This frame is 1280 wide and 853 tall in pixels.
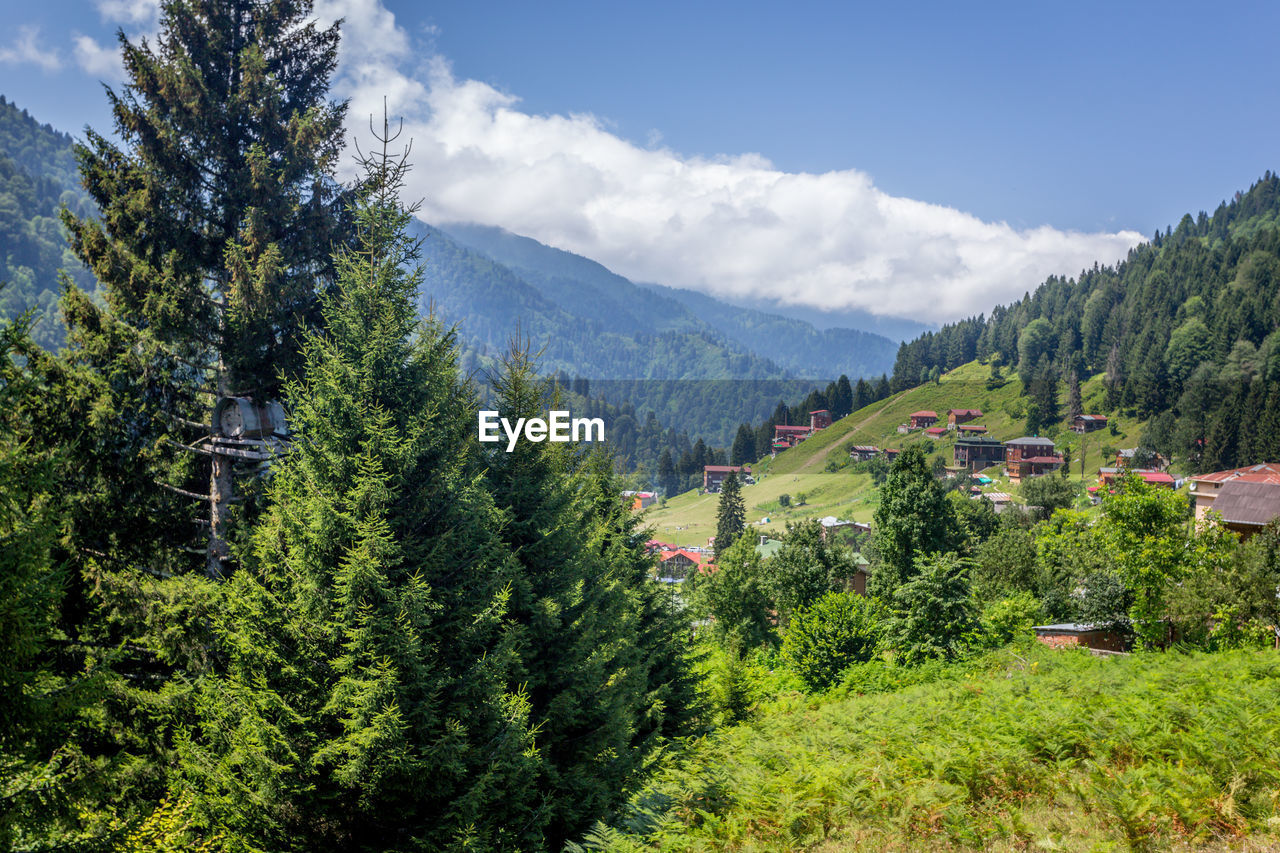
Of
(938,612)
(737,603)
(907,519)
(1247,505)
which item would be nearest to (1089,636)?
(938,612)

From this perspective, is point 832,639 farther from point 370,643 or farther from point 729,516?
point 729,516

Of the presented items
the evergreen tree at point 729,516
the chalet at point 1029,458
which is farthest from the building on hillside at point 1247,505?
the chalet at point 1029,458

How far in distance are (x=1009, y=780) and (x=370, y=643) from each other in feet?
29.8

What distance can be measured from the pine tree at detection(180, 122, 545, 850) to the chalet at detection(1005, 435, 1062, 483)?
155510 mm

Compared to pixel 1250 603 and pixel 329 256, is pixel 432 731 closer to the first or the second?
pixel 329 256

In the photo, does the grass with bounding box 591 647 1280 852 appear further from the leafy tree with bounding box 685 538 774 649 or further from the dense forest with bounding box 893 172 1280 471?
the dense forest with bounding box 893 172 1280 471

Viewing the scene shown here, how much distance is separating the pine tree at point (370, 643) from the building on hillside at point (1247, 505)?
143 feet

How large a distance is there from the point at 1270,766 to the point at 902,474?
3464 centimetres

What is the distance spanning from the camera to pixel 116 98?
1579cm

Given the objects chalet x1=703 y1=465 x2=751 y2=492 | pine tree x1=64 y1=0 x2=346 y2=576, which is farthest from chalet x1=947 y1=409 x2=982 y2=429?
pine tree x1=64 y1=0 x2=346 y2=576

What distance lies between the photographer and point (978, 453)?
160 m

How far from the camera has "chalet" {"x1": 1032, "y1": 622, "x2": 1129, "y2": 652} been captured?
104 feet

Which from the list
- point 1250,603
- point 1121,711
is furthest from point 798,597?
point 1121,711

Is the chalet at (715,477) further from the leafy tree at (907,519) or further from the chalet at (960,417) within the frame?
the leafy tree at (907,519)
